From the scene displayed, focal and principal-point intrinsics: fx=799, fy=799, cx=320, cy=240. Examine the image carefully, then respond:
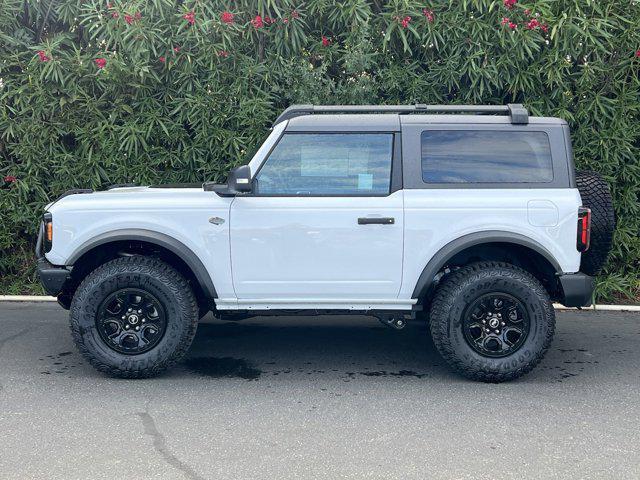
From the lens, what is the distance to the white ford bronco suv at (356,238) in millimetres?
5270

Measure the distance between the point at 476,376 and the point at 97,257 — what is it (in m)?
2.74

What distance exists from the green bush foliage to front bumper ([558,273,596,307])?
8.97ft

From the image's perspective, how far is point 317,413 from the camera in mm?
4738

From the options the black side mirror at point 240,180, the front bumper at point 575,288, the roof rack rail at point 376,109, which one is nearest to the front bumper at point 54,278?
the black side mirror at point 240,180

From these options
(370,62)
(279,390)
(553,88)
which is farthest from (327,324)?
(553,88)

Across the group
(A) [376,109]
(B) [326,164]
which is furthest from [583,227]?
(B) [326,164]

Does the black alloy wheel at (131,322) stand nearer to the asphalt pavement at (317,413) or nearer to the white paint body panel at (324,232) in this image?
the asphalt pavement at (317,413)

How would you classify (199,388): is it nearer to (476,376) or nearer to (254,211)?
(254,211)

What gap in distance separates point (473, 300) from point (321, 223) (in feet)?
3.68

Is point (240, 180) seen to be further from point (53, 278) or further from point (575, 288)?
point (575, 288)

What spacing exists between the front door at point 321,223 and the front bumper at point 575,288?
1.10 meters

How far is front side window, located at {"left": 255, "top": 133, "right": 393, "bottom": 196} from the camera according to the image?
5363 mm

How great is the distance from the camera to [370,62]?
25.0ft

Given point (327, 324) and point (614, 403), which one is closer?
point (614, 403)
